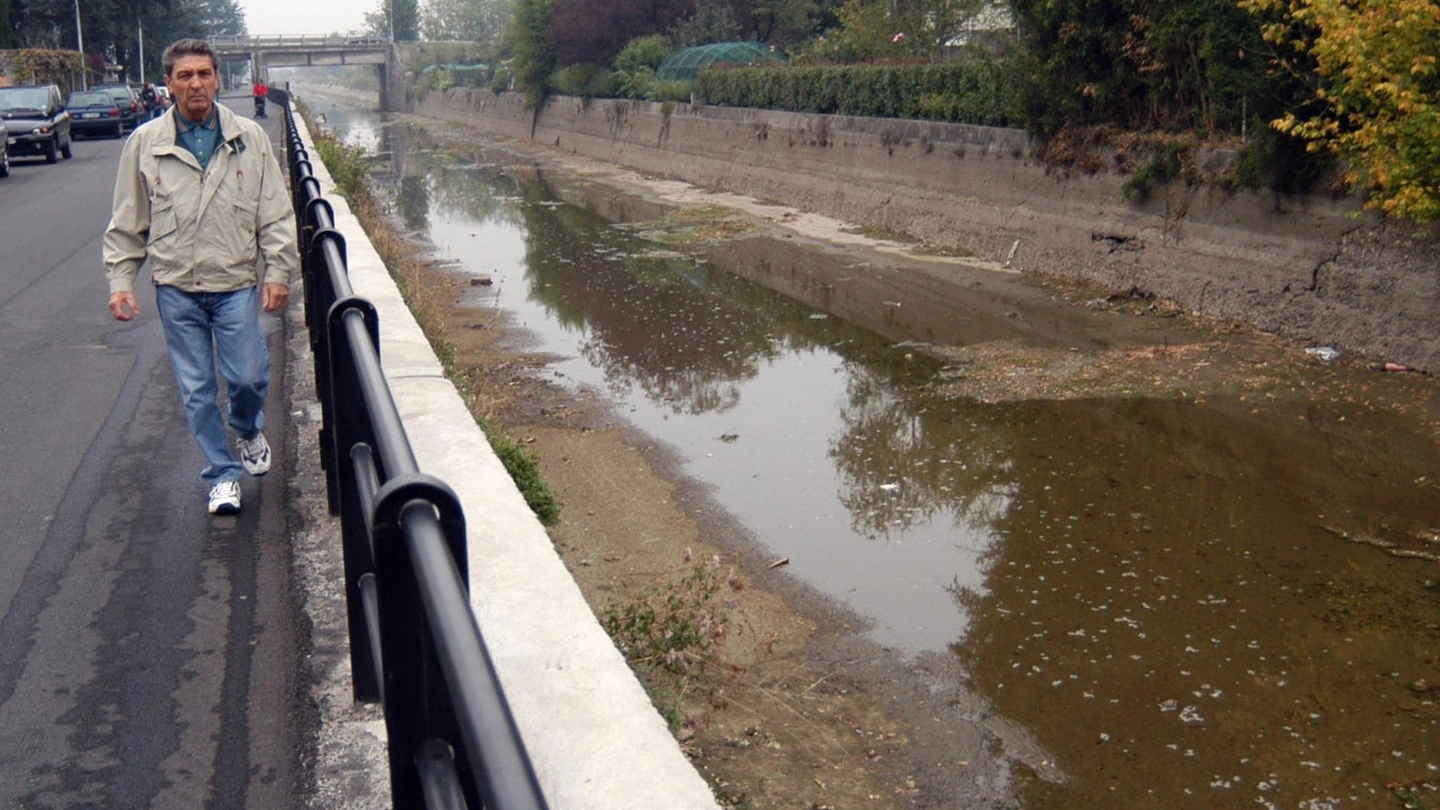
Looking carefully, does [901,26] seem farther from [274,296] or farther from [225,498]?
[225,498]

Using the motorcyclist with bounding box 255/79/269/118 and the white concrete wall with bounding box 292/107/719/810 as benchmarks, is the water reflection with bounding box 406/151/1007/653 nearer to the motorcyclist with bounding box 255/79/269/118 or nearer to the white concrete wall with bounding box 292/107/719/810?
the white concrete wall with bounding box 292/107/719/810

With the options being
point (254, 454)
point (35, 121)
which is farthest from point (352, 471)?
point (35, 121)

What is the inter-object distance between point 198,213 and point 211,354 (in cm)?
66

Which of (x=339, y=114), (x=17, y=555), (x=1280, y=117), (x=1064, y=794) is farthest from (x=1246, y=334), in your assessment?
(x=339, y=114)

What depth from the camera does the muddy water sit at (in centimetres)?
653

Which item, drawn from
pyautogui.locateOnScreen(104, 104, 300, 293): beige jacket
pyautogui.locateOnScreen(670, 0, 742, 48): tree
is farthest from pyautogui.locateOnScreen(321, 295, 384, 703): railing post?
pyautogui.locateOnScreen(670, 0, 742, 48): tree

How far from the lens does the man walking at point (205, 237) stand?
5.82 m

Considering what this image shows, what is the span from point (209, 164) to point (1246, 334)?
12.1 meters

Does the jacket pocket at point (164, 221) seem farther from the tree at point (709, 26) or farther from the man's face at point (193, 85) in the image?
the tree at point (709, 26)

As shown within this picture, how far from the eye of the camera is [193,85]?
224 inches

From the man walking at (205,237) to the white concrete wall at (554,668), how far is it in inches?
44.4

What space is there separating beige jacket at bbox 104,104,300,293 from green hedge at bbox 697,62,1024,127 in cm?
1643

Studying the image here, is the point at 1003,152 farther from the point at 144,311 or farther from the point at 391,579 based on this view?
the point at 391,579

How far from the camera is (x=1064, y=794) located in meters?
6.10
